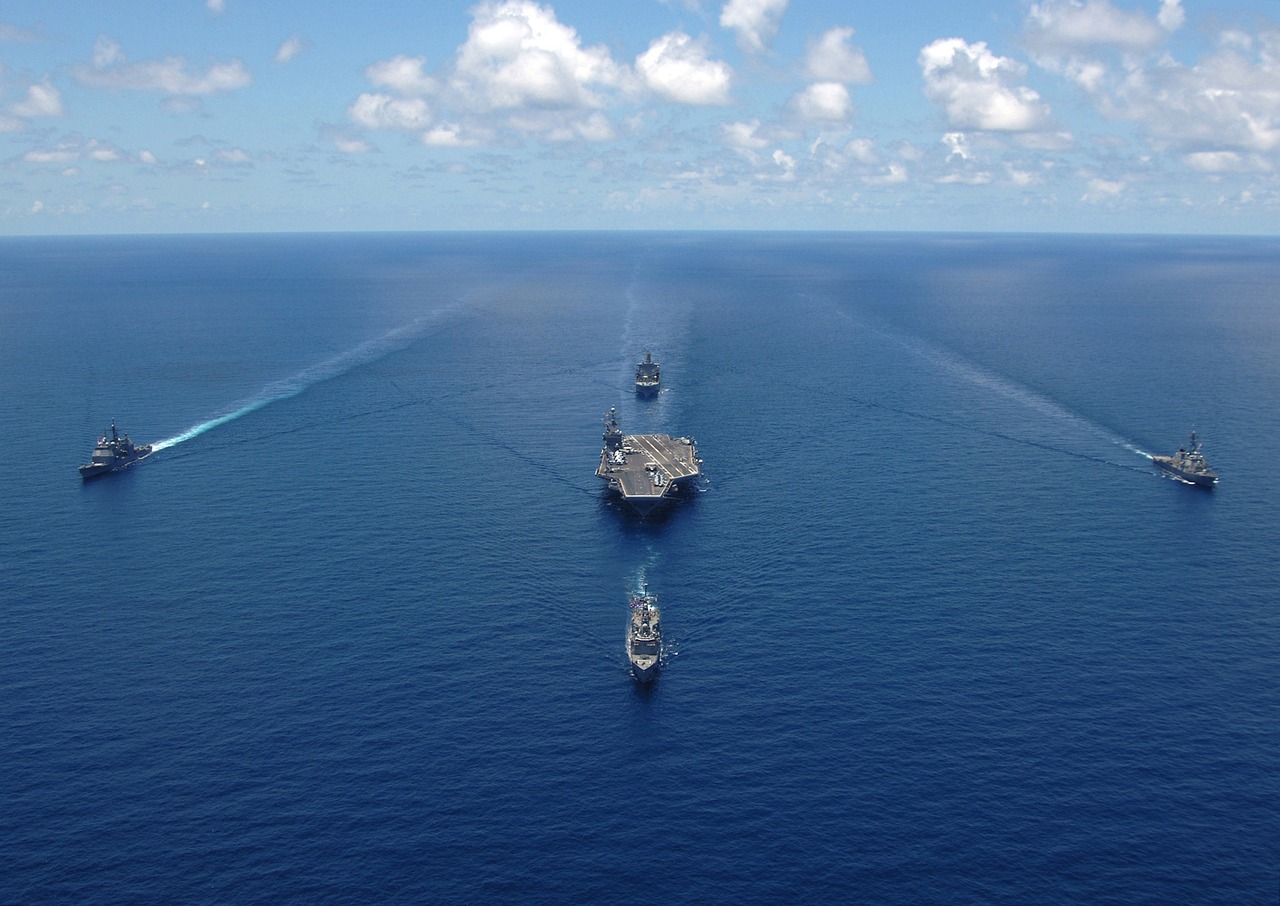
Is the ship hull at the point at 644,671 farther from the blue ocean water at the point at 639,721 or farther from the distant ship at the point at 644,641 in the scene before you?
the blue ocean water at the point at 639,721

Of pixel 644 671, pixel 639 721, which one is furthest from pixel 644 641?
pixel 639 721

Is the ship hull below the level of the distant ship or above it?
below

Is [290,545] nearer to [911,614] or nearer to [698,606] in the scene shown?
[698,606]

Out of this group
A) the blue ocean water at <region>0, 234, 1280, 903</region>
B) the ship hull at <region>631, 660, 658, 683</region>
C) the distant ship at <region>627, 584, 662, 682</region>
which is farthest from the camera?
the distant ship at <region>627, 584, 662, 682</region>

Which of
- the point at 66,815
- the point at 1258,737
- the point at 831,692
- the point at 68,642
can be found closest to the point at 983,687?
the point at 831,692

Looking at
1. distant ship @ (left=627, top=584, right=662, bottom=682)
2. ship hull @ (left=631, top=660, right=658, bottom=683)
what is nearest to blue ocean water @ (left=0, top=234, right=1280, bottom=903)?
ship hull @ (left=631, top=660, right=658, bottom=683)

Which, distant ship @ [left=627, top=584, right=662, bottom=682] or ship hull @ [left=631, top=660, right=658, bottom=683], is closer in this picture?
ship hull @ [left=631, top=660, right=658, bottom=683]

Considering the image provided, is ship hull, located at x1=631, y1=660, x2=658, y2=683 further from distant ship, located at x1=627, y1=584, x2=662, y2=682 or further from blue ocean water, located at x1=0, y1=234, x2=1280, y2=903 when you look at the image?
blue ocean water, located at x1=0, y1=234, x2=1280, y2=903

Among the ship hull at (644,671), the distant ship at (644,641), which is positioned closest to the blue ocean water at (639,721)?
the ship hull at (644,671)

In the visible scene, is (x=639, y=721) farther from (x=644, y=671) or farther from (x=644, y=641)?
(x=644, y=641)
